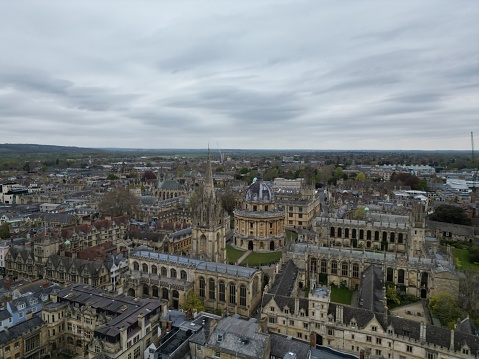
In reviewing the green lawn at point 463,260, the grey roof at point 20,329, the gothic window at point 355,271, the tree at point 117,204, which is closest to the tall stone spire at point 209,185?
the gothic window at point 355,271

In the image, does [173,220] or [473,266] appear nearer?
[473,266]

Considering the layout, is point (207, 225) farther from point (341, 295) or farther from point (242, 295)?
point (341, 295)

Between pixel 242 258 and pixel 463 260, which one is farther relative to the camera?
pixel 242 258

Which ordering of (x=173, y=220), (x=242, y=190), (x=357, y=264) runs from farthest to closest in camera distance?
1. (x=242, y=190)
2. (x=173, y=220)
3. (x=357, y=264)

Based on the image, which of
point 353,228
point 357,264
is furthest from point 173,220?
point 357,264

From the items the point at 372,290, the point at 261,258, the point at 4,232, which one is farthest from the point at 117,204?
the point at 372,290

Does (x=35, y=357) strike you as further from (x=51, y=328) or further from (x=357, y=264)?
(x=357, y=264)

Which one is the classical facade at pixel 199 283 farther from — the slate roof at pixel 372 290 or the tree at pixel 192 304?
the slate roof at pixel 372 290
